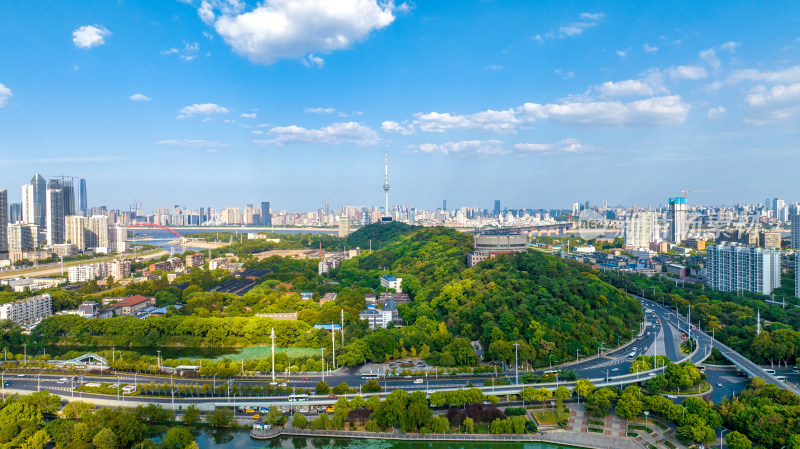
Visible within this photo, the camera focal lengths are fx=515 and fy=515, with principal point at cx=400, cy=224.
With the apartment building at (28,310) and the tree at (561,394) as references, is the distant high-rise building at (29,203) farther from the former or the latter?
the tree at (561,394)

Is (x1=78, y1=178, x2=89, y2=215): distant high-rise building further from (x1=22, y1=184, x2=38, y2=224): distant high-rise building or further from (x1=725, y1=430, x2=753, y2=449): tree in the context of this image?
(x1=725, y1=430, x2=753, y2=449): tree

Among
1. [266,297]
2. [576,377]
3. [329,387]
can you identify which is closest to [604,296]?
[576,377]

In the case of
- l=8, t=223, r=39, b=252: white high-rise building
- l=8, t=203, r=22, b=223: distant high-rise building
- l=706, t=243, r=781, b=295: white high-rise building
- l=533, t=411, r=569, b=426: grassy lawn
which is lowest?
l=533, t=411, r=569, b=426: grassy lawn

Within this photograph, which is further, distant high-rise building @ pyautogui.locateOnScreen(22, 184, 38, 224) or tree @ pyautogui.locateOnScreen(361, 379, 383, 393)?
distant high-rise building @ pyautogui.locateOnScreen(22, 184, 38, 224)

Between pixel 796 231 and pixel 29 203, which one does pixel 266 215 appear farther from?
pixel 796 231

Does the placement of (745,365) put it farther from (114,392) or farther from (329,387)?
(114,392)

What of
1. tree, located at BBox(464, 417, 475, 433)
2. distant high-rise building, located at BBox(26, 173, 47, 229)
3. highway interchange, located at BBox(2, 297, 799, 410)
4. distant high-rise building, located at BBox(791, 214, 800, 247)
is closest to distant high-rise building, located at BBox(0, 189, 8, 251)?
distant high-rise building, located at BBox(26, 173, 47, 229)

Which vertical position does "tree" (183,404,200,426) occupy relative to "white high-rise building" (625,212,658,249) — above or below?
below
